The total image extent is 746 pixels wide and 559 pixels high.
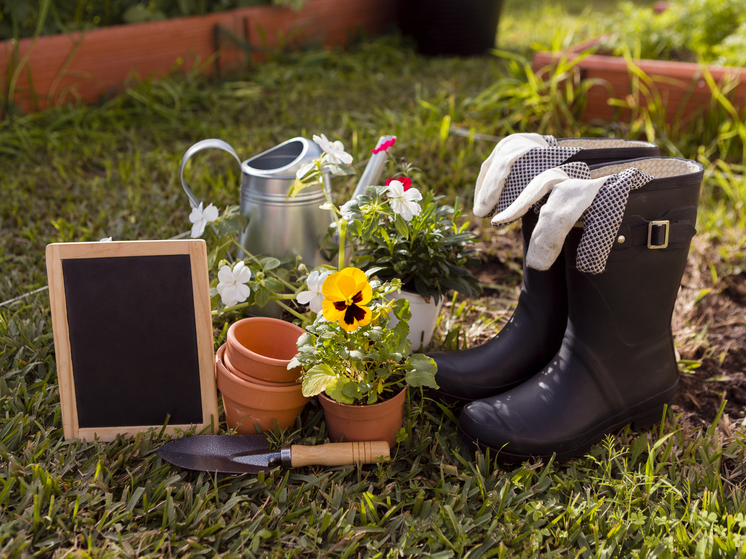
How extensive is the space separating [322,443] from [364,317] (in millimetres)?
339

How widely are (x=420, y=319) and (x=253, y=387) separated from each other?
504 mm

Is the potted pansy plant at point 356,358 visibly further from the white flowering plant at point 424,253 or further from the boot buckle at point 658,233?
the boot buckle at point 658,233

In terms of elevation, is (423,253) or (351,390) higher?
(423,253)

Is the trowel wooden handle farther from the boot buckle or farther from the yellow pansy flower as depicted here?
the boot buckle

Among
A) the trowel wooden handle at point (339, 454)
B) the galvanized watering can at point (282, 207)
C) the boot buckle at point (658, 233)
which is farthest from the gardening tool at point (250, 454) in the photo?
the boot buckle at point (658, 233)

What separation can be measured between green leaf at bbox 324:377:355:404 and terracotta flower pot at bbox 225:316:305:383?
127mm

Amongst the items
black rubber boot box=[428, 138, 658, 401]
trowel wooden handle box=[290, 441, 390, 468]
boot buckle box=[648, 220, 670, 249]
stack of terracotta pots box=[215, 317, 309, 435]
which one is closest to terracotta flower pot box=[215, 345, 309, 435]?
stack of terracotta pots box=[215, 317, 309, 435]

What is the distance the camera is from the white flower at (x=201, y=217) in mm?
1382

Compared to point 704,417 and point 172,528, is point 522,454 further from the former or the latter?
point 172,528

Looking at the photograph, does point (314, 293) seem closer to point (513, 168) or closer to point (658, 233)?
point (513, 168)

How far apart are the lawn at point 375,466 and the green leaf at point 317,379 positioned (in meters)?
0.19

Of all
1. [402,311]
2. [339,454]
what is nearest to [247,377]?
[339,454]

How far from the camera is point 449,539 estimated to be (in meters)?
1.04

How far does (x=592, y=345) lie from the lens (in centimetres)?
124
